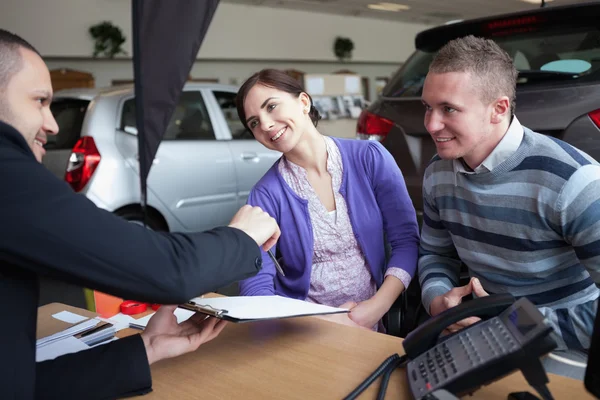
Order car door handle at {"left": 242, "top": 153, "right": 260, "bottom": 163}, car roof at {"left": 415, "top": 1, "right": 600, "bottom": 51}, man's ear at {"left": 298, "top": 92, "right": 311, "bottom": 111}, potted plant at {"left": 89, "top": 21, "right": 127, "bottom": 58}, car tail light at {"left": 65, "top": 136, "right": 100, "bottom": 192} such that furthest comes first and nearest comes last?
potted plant at {"left": 89, "top": 21, "right": 127, "bottom": 58}, car door handle at {"left": 242, "top": 153, "right": 260, "bottom": 163}, car tail light at {"left": 65, "top": 136, "right": 100, "bottom": 192}, car roof at {"left": 415, "top": 1, "right": 600, "bottom": 51}, man's ear at {"left": 298, "top": 92, "right": 311, "bottom": 111}

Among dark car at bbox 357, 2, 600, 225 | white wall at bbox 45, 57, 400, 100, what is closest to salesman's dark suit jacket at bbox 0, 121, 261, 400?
dark car at bbox 357, 2, 600, 225

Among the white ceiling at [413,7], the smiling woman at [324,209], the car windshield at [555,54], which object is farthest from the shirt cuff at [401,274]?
the white ceiling at [413,7]

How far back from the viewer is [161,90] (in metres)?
2.58

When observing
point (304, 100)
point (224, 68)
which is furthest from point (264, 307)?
point (224, 68)

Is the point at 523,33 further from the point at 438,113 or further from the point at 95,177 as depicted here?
the point at 95,177

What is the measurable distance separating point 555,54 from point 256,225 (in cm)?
199

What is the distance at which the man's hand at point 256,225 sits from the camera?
103 cm

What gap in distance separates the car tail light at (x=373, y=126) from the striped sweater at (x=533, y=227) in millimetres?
1274

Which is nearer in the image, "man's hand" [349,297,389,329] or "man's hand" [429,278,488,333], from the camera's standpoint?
"man's hand" [429,278,488,333]

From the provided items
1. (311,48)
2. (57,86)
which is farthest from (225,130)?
(311,48)

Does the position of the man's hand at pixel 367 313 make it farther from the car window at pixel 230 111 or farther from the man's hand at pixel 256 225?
the car window at pixel 230 111

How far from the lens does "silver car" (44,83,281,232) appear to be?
3.89 m

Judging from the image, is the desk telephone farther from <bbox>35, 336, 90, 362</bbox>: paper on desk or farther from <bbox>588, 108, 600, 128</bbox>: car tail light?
<bbox>588, 108, 600, 128</bbox>: car tail light

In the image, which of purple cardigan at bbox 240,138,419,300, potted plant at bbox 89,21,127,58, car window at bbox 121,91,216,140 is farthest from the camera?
potted plant at bbox 89,21,127,58
